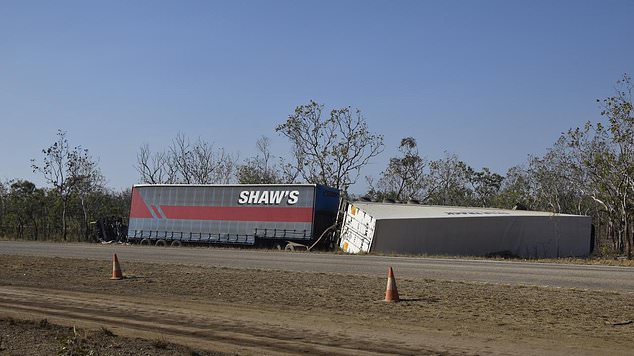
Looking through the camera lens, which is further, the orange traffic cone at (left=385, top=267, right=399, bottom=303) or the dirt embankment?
the orange traffic cone at (left=385, top=267, right=399, bottom=303)

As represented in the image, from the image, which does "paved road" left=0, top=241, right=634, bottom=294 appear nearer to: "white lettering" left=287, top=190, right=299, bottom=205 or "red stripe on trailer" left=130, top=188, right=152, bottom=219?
"white lettering" left=287, top=190, right=299, bottom=205

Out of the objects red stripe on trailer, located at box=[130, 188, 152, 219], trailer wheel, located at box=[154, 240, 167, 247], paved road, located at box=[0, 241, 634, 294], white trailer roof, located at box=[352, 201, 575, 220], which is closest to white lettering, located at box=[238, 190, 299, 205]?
white trailer roof, located at box=[352, 201, 575, 220]

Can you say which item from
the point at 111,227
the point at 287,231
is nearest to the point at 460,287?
the point at 287,231

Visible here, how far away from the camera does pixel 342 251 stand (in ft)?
129

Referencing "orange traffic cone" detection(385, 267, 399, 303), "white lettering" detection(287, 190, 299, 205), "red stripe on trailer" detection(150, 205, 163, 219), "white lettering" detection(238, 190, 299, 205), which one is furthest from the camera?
"red stripe on trailer" detection(150, 205, 163, 219)

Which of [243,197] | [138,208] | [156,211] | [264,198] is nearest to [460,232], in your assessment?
[264,198]

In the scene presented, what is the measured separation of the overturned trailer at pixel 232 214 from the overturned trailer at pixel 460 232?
2.36 metres

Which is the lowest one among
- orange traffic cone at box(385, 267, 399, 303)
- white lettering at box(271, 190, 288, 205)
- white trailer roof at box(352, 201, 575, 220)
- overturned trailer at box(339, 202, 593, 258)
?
orange traffic cone at box(385, 267, 399, 303)

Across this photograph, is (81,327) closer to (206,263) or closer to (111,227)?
(206,263)

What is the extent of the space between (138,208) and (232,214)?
891 centimetres

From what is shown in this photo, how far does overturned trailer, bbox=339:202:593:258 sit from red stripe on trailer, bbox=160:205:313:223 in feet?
9.88

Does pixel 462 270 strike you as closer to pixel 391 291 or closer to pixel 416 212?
pixel 391 291

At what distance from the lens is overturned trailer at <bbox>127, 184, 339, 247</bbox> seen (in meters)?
41.3

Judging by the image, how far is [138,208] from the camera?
49062 mm
